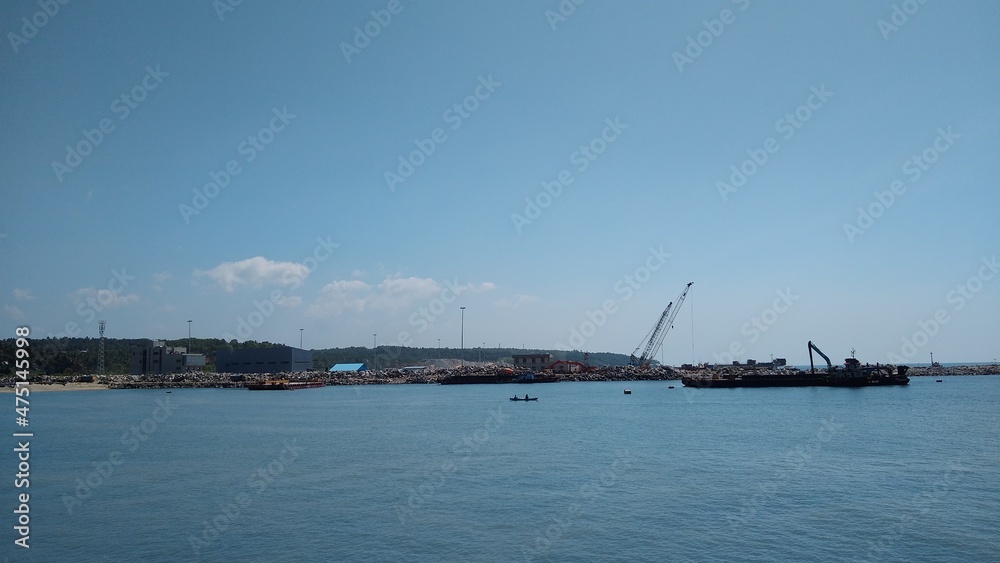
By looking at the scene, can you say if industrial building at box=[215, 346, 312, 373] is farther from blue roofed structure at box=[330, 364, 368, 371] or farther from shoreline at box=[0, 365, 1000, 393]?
blue roofed structure at box=[330, 364, 368, 371]

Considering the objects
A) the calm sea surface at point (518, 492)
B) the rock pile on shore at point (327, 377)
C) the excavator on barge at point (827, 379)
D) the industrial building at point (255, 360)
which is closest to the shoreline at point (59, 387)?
the rock pile on shore at point (327, 377)

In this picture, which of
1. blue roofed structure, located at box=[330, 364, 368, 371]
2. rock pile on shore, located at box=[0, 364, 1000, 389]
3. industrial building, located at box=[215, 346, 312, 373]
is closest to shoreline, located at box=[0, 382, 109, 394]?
rock pile on shore, located at box=[0, 364, 1000, 389]

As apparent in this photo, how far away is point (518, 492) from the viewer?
23.9 m

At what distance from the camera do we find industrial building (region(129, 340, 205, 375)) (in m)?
Answer: 137

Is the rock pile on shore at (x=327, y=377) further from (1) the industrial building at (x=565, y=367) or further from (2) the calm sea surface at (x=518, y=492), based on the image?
(2) the calm sea surface at (x=518, y=492)

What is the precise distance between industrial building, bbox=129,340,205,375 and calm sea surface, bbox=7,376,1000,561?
3917 inches

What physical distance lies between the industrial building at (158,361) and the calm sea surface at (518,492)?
326 ft

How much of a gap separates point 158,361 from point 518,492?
446ft

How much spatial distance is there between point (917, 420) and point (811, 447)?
20.1 m

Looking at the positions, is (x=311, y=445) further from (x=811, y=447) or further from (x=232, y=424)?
(x=811, y=447)

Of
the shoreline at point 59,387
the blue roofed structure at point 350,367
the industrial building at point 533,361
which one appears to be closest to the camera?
the shoreline at point 59,387

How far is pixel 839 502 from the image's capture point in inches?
867

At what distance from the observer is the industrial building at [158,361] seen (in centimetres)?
13675

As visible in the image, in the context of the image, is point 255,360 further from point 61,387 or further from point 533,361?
point 533,361
